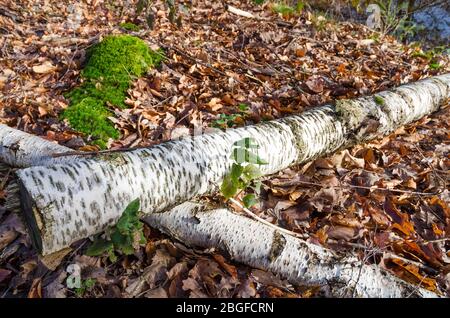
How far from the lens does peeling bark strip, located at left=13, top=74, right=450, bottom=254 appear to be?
5.91ft

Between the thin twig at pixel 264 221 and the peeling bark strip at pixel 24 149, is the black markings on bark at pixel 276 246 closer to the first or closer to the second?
the thin twig at pixel 264 221

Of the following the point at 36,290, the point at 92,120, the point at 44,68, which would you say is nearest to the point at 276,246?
the point at 36,290

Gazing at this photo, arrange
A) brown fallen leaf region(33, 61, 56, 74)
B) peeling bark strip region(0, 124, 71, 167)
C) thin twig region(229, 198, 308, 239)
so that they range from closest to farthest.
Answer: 1. thin twig region(229, 198, 308, 239)
2. peeling bark strip region(0, 124, 71, 167)
3. brown fallen leaf region(33, 61, 56, 74)

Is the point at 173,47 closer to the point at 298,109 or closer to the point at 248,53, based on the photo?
the point at 248,53

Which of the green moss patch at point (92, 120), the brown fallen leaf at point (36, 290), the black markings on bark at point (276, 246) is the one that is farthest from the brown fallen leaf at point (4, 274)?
the black markings on bark at point (276, 246)

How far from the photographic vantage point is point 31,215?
1803 millimetres

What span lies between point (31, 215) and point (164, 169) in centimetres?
75

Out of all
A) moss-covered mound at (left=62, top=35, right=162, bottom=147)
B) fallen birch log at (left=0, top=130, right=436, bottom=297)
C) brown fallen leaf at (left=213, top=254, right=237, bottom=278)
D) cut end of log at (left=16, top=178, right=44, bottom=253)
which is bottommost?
brown fallen leaf at (left=213, top=254, right=237, bottom=278)

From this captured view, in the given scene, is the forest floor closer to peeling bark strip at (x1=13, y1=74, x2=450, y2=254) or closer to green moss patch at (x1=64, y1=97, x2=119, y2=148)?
green moss patch at (x1=64, y1=97, x2=119, y2=148)

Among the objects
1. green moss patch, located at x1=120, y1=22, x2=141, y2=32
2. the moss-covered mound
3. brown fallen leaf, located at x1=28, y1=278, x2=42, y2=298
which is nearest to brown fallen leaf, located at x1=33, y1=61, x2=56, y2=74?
the moss-covered mound

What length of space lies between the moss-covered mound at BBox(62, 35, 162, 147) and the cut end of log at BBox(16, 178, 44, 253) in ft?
3.60

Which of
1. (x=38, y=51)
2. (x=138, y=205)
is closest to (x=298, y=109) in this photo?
(x=138, y=205)

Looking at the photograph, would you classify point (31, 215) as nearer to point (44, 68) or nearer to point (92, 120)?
point (92, 120)
